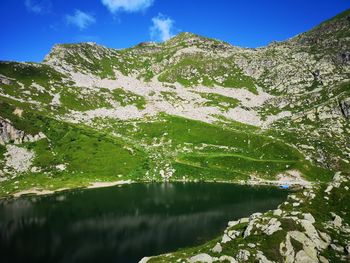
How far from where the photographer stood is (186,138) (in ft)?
550

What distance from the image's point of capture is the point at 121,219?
8588cm

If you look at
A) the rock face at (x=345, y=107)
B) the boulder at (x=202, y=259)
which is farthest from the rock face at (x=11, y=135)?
the rock face at (x=345, y=107)


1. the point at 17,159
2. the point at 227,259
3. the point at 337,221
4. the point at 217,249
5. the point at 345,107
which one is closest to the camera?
the point at 227,259

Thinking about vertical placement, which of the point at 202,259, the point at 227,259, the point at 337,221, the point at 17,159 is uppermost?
the point at 17,159

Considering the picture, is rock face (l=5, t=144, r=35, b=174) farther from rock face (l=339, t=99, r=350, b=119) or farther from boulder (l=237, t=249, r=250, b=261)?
rock face (l=339, t=99, r=350, b=119)

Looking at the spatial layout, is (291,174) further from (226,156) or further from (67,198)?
(67,198)

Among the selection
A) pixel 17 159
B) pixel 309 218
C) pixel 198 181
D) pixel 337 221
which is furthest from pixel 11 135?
pixel 337 221

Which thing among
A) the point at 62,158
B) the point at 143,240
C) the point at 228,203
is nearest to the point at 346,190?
the point at 143,240

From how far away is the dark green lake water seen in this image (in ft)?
208

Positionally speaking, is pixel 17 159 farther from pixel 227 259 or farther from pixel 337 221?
pixel 337 221

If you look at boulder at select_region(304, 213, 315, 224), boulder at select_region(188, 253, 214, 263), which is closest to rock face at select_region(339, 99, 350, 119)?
boulder at select_region(304, 213, 315, 224)

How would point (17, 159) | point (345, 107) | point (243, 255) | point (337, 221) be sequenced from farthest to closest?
point (345, 107)
point (17, 159)
point (337, 221)
point (243, 255)

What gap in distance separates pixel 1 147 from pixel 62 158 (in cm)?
2480

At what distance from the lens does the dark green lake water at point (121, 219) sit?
63.3 meters
